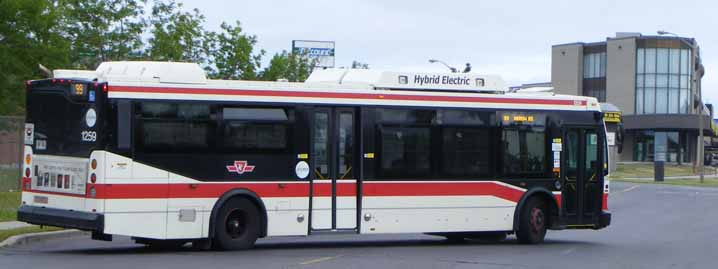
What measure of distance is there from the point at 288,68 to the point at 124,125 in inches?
1063

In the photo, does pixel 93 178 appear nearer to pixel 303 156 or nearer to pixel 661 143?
pixel 303 156

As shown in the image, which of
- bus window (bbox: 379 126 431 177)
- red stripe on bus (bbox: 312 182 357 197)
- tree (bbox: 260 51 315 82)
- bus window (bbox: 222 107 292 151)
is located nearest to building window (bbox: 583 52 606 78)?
tree (bbox: 260 51 315 82)

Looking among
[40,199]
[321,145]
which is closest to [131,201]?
[40,199]

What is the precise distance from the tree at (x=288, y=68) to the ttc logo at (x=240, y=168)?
21651mm

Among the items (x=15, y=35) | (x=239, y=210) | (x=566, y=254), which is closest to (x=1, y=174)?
(x=15, y=35)

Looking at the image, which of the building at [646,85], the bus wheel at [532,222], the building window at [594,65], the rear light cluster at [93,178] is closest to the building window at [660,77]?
the building at [646,85]

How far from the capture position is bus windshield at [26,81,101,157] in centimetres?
1541

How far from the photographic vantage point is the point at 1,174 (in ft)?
93.4

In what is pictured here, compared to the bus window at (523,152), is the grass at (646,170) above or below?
below

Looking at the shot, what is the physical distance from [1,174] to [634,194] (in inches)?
1021

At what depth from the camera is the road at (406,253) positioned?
1478 cm

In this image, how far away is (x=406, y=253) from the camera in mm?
17172

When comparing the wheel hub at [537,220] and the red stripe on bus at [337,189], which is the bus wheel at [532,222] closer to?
the wheel hub at [537,220]

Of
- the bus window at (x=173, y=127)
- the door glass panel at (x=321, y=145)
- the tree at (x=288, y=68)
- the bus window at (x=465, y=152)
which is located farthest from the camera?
the tree at (x=288, y=68)
